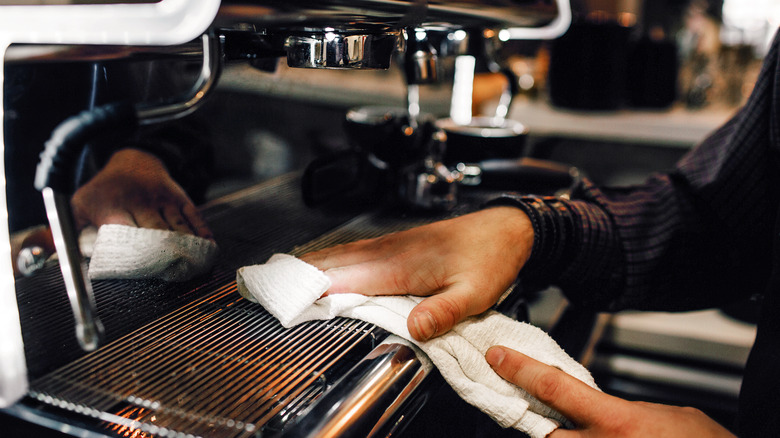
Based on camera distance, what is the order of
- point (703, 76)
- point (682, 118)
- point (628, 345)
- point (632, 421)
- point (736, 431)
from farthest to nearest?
point (703, 76) < point (682, 118) < point (628, 345) < point (736, 431) < point (632, 421)

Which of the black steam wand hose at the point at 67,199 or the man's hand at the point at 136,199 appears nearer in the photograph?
the black steam wand hose at the point at 67,199

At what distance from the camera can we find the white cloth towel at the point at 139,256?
517 mm

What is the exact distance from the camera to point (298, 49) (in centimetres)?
48

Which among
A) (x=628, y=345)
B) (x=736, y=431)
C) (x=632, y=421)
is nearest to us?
(x=632, y=421)

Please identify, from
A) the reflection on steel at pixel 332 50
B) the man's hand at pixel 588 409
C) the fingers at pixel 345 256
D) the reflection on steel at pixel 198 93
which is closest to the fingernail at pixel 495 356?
the man's hand at pixel 588 409

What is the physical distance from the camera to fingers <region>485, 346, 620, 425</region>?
412 millimetres

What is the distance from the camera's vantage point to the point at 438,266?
1.69ft

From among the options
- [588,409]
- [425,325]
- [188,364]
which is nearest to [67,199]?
[188,364]

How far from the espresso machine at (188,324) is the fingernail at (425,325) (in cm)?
2

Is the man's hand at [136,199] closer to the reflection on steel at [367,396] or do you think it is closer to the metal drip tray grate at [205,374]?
the metal drip tray grate at [205,374]

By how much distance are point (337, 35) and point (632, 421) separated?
1.21ft

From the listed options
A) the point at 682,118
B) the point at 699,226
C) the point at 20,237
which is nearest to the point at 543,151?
Result: the point at 682,118

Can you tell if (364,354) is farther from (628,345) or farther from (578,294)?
(628,345)

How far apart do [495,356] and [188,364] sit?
22cm
